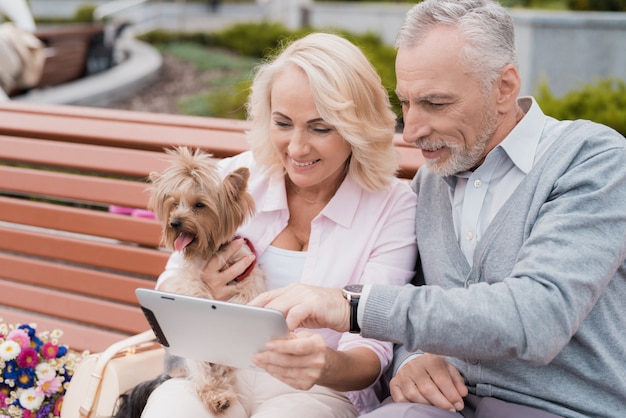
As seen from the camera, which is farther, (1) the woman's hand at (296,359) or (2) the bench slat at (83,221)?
(2) the bench slat at (83,221)

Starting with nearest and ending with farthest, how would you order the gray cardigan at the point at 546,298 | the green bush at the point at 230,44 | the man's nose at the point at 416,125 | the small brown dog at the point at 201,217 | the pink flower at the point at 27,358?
the gray cardigan at the point at 546,298
the man's nose at the point at 416,125
the small brown dog at the point at 201,217
the pink flower at the point at 27,358
the green bush at the point at 230,44

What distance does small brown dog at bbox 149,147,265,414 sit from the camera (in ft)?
9.59

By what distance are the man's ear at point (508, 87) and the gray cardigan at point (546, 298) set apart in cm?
21

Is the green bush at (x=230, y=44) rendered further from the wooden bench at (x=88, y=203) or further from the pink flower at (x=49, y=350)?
the pink flower at (x=49, y=350)

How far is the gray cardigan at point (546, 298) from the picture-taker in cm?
217

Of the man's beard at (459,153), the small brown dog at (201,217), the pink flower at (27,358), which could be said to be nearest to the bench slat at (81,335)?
the pink flower at (27,358)

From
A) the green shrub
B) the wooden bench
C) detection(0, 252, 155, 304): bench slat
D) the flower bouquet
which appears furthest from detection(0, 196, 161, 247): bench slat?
the green shrub

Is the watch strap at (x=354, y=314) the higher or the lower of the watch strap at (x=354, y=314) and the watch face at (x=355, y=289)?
the lower

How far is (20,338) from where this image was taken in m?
3.23

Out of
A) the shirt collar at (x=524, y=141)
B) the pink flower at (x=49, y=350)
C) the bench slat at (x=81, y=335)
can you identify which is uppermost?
the shirt collar at (x=524, y=141)

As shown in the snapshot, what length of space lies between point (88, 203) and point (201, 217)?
1240mm

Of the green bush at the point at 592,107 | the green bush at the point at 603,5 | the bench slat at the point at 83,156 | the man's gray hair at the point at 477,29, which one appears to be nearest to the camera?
the man's gray hair at the point at 477,29

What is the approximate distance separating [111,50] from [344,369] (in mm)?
14877

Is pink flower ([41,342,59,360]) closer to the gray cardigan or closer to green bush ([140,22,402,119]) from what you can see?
the gray cardigan
